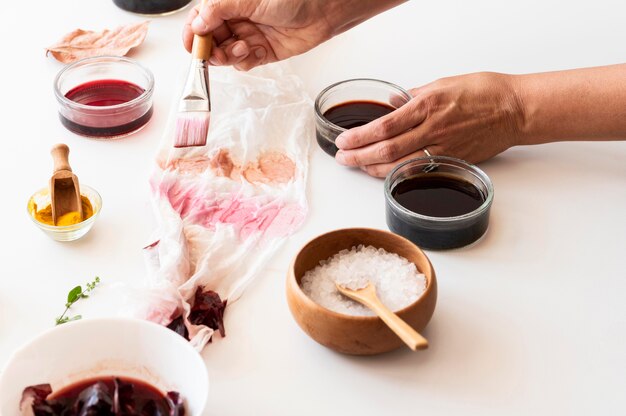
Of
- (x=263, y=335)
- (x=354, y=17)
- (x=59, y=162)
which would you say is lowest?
(x=263, y=335)

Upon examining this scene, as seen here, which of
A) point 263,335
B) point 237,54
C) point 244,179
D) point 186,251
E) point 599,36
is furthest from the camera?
point 599,36

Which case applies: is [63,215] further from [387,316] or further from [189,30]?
[387,316]

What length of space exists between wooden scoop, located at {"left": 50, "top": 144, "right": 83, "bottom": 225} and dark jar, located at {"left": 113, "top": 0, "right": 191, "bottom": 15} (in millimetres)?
777

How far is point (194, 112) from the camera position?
1701 mm

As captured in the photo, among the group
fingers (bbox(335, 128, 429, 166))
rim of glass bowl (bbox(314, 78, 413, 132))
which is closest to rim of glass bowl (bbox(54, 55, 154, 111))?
rim of glass bowl (bbox(314, 78, 413, 132))

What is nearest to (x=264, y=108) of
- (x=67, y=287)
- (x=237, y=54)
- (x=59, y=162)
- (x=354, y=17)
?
(x=237, y=54)

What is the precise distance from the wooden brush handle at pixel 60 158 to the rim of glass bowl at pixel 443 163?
23.8 inches

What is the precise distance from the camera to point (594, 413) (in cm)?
127

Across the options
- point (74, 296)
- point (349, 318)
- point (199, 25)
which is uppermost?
point (199, 25)

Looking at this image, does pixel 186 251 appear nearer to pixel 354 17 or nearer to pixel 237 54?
pixel 237 54

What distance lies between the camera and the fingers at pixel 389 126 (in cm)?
171

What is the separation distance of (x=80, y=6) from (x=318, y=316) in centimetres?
139

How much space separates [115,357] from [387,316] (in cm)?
40

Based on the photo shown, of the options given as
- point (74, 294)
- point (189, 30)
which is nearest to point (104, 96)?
point (189, 30)
